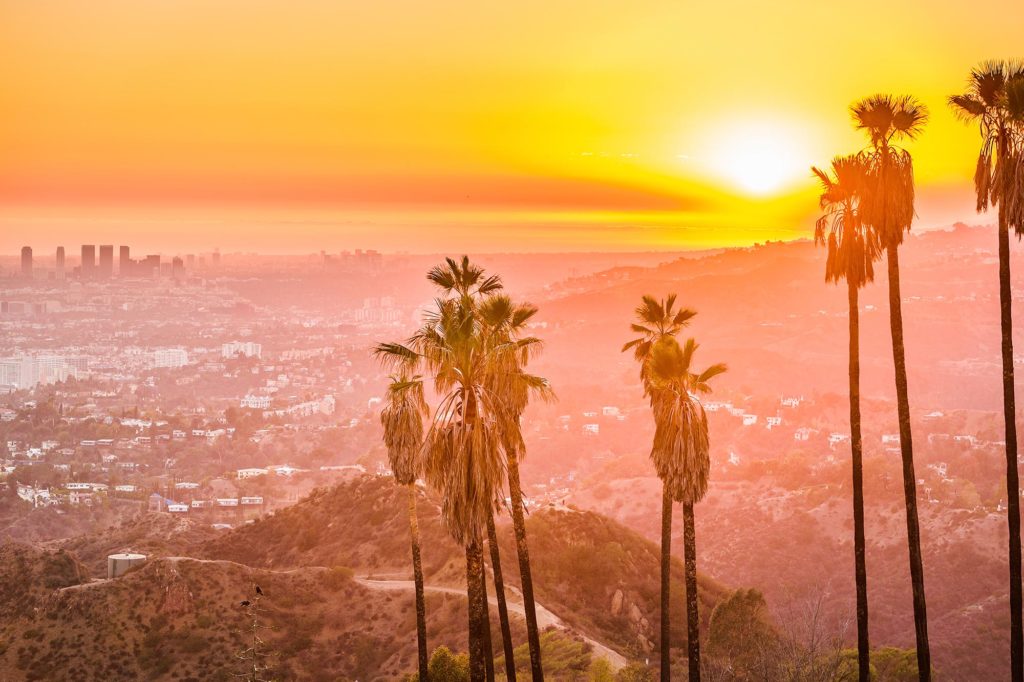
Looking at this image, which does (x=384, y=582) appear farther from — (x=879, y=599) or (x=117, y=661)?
(x=879, y=599)

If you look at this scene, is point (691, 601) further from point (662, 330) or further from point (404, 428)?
point (404, 428)

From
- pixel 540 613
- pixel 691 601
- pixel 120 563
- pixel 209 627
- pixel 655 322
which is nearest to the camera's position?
pixel 691 601

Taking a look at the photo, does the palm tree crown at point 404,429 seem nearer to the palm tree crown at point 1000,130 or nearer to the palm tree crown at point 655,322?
the palm tree crown at point 655,322

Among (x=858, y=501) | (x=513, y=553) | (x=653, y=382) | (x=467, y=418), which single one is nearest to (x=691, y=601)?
(x=858, y=501)

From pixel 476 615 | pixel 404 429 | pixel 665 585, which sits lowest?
pixel 665 585

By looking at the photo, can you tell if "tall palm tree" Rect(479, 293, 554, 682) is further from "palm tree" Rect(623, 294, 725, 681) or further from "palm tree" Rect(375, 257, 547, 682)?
"palm tree" Rect(623, 294, 725, 681)

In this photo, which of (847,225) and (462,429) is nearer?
(462,429)

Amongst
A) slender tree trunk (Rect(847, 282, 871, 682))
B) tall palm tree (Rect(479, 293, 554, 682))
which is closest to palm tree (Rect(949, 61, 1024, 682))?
slender tree trunk (Rect(847, 282, 871, 682))

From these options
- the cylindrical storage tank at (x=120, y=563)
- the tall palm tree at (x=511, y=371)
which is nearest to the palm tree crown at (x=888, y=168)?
the tall palm tree at (x=511, y=371)
